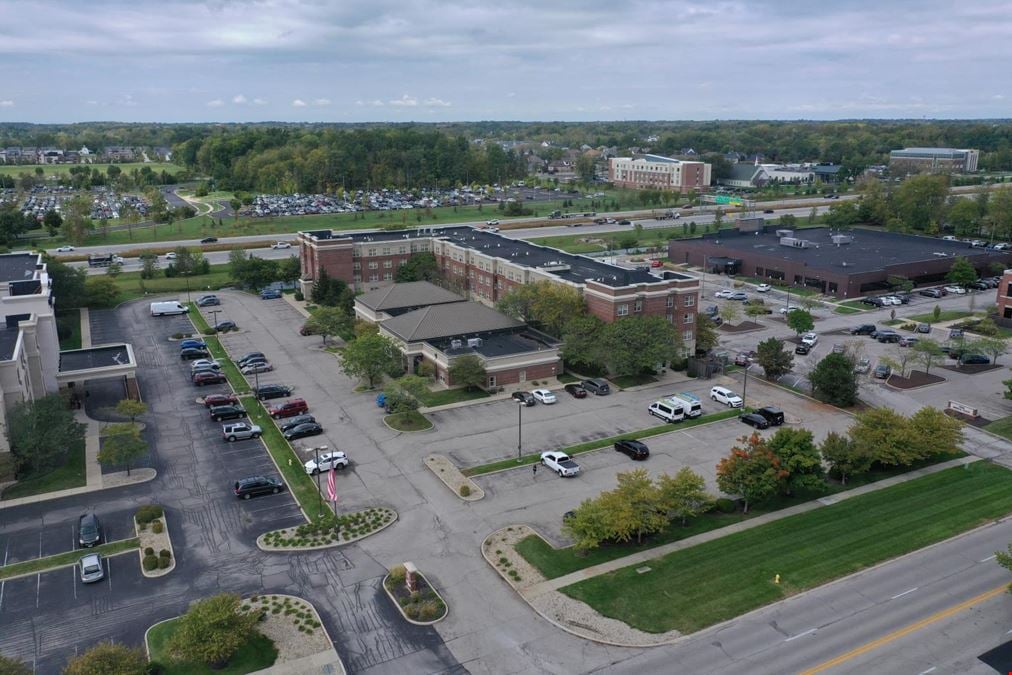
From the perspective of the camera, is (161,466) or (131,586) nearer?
(131,586)

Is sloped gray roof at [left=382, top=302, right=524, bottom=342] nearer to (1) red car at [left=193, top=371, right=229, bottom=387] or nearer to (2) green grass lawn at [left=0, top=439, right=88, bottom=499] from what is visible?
(1) red car at [left=193, top=371, right=229, bottom=387]

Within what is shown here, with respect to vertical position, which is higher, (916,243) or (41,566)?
(916,243)

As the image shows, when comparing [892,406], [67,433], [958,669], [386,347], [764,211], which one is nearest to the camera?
[958,669]

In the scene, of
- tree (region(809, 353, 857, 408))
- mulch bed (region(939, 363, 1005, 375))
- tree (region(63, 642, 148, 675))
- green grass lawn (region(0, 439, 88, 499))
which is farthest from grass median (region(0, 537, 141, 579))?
mulch bed (region(939, 363, 1005, 375))

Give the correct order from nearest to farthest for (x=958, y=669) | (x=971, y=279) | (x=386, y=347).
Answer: (x=958, y=669) < (x=386, y=347) < (x=971, y=279)

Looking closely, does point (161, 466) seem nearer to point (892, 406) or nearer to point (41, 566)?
point (41, 566)

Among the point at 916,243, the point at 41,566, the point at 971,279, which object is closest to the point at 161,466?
the point at 41,566
